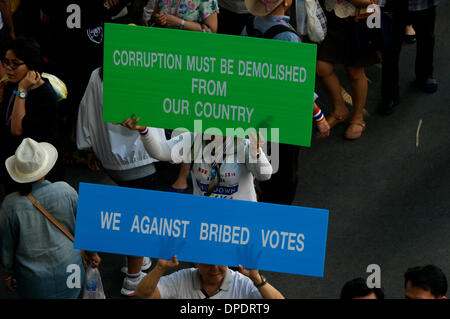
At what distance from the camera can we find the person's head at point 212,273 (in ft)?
14.1

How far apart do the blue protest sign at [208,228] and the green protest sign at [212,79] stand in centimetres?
46

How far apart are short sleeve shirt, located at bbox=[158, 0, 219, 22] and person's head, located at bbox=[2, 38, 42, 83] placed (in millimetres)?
1682

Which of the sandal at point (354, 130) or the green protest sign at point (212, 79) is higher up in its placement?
the sandal at point (354, 130)

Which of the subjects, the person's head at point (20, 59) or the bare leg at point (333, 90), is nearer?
the person's head at point (20, 59)

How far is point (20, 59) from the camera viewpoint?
5492mm

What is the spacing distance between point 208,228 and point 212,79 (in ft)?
2.58

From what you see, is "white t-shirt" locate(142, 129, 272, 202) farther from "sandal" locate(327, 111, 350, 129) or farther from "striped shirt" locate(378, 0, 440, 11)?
"striped shirt" locate(378, 0, 440, 11)

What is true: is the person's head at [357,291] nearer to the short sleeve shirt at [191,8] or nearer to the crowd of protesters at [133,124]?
the crowd of protesters at [133,124]

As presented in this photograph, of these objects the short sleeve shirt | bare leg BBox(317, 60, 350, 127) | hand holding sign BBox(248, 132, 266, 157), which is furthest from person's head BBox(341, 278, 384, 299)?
bare leg BBox(317, 60, 350, 127)

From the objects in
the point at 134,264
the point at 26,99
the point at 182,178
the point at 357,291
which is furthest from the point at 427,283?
the point at 182,178

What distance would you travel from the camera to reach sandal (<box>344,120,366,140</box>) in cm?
754

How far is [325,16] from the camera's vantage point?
6.84m

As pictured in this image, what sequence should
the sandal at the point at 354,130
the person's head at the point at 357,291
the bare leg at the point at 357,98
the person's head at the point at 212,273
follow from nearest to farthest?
the person's head at the point at 357,291 < the person's head at the point at 212,273 < the bare leg at the point at 357,98 < the sandal at the point at 354,130

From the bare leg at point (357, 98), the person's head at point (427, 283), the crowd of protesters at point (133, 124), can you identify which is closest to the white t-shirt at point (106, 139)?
the crowd of protesters at point (133, 124)
